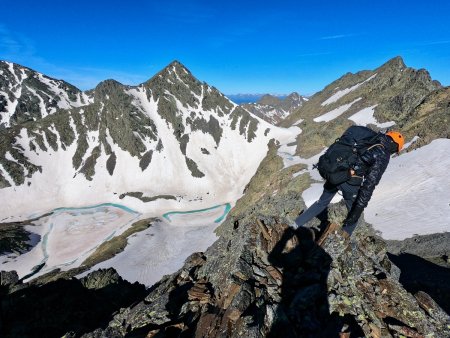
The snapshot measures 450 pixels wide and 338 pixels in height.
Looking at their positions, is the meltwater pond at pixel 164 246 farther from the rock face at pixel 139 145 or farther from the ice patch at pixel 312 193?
the ice patch at pixel 312 193

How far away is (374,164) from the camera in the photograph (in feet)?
25.9

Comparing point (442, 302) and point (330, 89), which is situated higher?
point (330, 89)

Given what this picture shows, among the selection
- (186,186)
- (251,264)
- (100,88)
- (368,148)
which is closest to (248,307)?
(251,264)

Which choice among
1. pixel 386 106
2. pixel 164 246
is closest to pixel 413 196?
pixel 164 246

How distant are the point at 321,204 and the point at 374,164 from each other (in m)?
3.72

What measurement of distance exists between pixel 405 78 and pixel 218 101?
3715 inches

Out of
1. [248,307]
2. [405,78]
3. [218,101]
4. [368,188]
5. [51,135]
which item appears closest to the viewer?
[368,188]

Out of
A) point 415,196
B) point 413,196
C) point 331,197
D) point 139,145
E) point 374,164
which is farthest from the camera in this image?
point 139,145

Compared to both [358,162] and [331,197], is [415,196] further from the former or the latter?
[358,162]

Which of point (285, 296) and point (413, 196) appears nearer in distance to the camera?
point (285, 296)

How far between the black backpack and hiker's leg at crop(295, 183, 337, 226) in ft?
4.47

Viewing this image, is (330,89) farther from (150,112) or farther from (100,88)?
(100,88)

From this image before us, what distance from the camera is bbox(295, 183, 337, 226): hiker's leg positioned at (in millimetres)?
10277

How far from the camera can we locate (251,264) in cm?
1091
